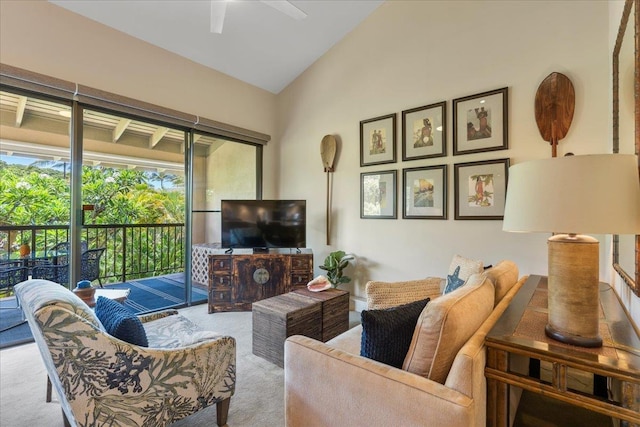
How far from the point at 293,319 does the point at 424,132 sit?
231cm

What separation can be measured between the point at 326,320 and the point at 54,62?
3383mm

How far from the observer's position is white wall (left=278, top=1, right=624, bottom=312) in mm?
2340

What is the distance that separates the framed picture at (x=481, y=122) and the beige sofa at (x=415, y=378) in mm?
1839

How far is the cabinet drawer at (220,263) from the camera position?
351cm

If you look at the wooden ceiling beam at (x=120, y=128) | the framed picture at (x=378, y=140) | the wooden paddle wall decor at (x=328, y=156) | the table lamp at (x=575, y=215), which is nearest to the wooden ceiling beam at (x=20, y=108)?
the wooden ceiling beam at (x=120, y=128)

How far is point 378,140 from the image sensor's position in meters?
3.47

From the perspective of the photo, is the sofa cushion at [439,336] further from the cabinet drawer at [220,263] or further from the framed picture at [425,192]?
the cabinet drawer at [220,263]

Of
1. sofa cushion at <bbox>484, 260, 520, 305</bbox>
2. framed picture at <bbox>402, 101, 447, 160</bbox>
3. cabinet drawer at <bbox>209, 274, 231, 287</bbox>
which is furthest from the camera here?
cabinet drawer at <bbox>209, 274, 231, 287</bbox>

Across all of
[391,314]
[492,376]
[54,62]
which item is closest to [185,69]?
[54,62]

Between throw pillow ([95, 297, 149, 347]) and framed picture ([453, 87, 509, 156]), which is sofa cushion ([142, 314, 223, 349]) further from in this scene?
framed picture ([453, 87, 509, 156])

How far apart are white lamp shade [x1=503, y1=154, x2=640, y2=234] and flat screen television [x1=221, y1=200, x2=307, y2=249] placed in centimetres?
299

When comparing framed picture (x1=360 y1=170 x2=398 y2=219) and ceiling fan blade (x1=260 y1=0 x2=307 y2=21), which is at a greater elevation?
ceiling fan blade (x1=260 y1=0 x2=307 y2=21)

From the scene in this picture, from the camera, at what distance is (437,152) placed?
3031 millimetres

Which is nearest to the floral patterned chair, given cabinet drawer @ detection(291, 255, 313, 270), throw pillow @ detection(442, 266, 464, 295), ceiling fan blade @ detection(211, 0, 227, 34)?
throw pillow @ detection(442, 266, 464, 295)
